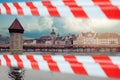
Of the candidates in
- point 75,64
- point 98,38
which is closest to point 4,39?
point 75,64

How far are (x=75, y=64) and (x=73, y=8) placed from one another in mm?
270

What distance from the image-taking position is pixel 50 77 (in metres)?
1.59

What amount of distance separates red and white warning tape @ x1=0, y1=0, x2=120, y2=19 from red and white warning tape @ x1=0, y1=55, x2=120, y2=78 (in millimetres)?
197

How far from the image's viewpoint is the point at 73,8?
1291 mm

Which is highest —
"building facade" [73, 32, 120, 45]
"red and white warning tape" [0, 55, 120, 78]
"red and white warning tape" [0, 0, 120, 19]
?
"red and white warning tape" [0, 0, 120, 19]

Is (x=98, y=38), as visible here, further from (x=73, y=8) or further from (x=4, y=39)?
(x=4, y=39)

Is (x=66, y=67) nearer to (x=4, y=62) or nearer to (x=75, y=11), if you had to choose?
(x=75, y=11)

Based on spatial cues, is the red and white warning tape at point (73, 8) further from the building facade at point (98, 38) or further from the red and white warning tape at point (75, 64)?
the red and white warning tape at point (75, 64)

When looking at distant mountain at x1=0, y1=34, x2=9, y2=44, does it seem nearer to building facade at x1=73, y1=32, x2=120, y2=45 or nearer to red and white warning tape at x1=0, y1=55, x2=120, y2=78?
red and white warning tape at x1=0, y1=55, x2=120, y2=78

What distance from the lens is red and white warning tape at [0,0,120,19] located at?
1190 mm

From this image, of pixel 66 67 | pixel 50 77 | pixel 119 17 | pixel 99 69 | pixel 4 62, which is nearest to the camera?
pixel 119 17

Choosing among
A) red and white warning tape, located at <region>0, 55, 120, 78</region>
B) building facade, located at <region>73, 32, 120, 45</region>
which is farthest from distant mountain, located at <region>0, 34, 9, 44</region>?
building facade, located at <region>73, 32, 120, 45</region>

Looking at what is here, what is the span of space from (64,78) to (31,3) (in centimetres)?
49

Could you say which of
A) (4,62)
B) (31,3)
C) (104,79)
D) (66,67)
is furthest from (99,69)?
(4,62)
